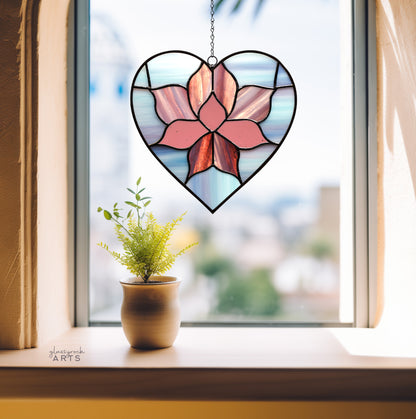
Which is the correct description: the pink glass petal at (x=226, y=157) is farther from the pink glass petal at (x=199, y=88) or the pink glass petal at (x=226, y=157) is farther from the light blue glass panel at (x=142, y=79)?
the light blue glass panel at (x=142, y=79)

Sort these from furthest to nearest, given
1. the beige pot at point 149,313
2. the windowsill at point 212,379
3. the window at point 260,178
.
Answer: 1. the window at point 260,178
2. the beige pot at point 149,313
3. the windowsill at point 212,379

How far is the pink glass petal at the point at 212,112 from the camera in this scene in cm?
126

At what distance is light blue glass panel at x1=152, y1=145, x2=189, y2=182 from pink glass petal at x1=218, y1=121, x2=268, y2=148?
15cm

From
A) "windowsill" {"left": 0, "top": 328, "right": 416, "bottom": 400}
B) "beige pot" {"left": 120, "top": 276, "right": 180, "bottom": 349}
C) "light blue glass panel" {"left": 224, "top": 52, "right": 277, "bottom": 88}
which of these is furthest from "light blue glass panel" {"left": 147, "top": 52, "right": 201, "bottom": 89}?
"windowsill" {"left": 0, "top": 328, "right": 416, "bottom": 400}

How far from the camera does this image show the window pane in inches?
57.3

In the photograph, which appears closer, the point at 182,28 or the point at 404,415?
the point at 404,415

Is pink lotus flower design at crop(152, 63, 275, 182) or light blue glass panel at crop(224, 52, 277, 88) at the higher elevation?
light blue glass panel at crop(224, 52, 277, 88)

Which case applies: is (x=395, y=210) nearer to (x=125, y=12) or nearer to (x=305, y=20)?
(x=305, y=20)

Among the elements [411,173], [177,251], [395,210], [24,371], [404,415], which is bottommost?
[404,415]

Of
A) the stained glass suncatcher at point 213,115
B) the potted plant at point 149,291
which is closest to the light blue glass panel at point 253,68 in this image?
the stained glass suncatcher at point 213,115

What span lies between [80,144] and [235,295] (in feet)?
2.43

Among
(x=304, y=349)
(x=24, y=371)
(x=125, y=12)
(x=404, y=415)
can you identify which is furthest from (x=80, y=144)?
(x=404, y=415)

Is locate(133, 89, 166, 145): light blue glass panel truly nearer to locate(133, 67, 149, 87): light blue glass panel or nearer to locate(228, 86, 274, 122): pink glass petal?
locate(133, 67, 149, 87): light blue glass panel

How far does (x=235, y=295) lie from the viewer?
1472 millimetres
